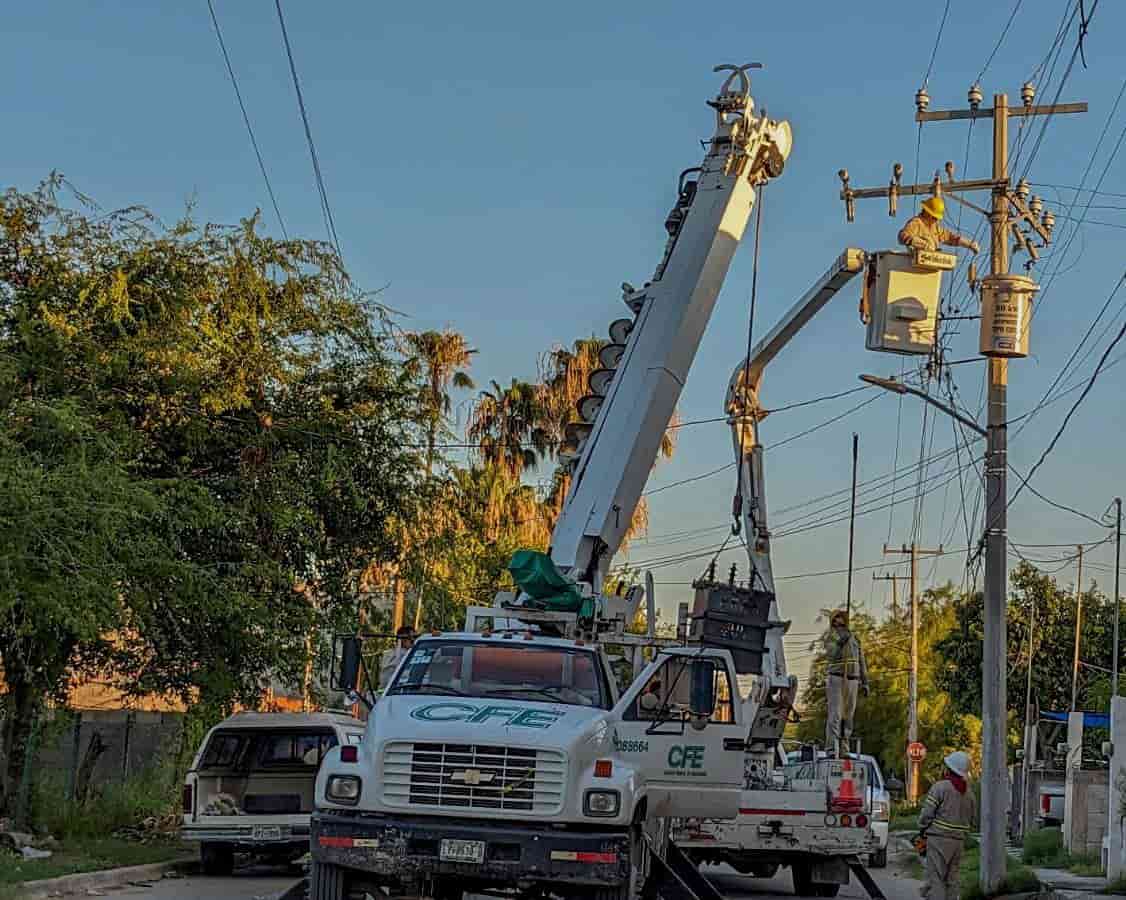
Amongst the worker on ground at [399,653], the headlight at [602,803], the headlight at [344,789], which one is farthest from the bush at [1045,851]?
the headlight at [344,789]

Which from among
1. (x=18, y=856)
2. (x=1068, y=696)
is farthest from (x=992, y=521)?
(x=1068, y=696)

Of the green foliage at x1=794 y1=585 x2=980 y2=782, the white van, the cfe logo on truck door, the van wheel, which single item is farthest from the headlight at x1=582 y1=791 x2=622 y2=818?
the green foliage at x1=794 y1=585 x2=980 y2=782

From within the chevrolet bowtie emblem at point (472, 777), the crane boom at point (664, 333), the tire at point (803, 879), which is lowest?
the tire at point (803, 879)

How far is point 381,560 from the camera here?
86.0 ft

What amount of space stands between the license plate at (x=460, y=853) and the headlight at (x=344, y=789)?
2.57 feet

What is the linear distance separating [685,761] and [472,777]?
10.9 feet

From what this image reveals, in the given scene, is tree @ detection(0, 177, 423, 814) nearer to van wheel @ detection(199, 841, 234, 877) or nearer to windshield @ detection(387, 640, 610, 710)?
van wheel @ detection(199, 841, 234, 877)

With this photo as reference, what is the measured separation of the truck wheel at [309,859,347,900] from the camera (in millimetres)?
12297

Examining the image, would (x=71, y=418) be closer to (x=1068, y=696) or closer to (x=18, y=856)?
(x=18, y=856)

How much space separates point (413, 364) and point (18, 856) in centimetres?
952

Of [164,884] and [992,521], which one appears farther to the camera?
[992,521]

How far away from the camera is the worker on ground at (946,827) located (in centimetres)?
1622

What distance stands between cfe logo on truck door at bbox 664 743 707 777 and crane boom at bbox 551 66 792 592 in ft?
10.9

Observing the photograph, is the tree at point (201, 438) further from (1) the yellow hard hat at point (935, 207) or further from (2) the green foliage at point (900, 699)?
(2) the green foliage at point (900, 699)
